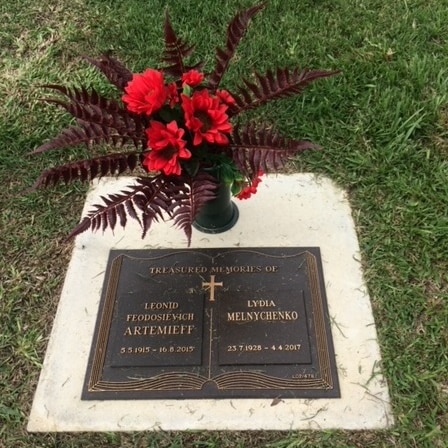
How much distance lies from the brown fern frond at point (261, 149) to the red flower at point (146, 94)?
0.30 metres

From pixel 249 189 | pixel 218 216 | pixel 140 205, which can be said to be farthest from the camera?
pixel 218 216

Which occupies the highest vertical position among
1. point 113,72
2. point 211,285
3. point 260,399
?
point 113,72

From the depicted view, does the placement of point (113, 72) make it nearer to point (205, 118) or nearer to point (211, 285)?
point (205, 118)

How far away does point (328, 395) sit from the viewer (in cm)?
183

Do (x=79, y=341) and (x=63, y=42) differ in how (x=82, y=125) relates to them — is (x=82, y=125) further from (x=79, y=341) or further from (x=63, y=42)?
(x=63, y=42)

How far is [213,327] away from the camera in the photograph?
1.96 metres

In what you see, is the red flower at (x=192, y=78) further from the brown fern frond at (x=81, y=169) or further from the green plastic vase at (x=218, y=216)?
the green plastic vase at (x=218, y=216)

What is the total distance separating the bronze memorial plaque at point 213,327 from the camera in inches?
73.0

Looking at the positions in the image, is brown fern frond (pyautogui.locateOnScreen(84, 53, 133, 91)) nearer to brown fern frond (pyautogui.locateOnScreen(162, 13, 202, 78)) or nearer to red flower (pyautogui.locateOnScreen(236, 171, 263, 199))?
brown fern frond (pyautogui.locateOnScreen(162, 13, 202, 78))

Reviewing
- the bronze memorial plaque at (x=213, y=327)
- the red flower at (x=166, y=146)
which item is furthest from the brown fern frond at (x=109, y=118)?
the bronze memorial plaque at (x=213, y=327)

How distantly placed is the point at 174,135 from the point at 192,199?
222 mm

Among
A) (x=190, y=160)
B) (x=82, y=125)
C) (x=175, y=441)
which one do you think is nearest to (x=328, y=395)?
(x=175, y=441)

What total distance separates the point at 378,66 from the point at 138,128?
179 cm

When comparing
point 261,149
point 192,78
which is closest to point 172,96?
point 192,78
